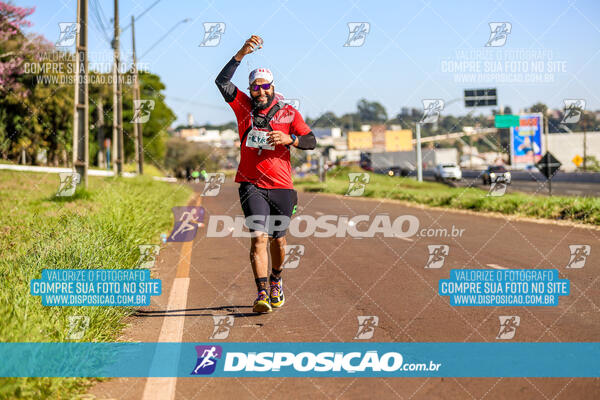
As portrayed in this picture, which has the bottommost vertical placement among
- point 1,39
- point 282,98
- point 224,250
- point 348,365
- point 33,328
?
point 224,250

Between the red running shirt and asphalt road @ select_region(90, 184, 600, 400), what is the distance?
1.28 m

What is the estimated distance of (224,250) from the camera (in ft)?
38.2

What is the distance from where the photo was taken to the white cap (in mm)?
6141

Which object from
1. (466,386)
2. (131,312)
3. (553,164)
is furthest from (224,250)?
(553,164)

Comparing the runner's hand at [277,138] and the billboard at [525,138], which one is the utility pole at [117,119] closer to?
the runner's hand at [277,138]

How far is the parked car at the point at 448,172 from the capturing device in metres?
52.5

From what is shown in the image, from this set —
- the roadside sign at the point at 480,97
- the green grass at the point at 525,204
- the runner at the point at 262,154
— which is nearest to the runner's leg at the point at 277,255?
the runner at the point at 262,154

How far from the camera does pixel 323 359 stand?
481 cm

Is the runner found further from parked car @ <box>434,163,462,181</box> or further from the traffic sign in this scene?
parked car @ <box>434,163,462,181</box>

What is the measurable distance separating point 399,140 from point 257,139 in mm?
59441

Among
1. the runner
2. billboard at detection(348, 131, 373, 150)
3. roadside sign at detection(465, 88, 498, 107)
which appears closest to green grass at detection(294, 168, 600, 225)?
roadside sign at detection(465, 88, 498, 107)

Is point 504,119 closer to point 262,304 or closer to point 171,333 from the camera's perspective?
point 262,304

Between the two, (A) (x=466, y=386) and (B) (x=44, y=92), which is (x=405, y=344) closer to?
(A) (x=466, y=386)

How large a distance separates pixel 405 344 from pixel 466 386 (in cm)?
91
